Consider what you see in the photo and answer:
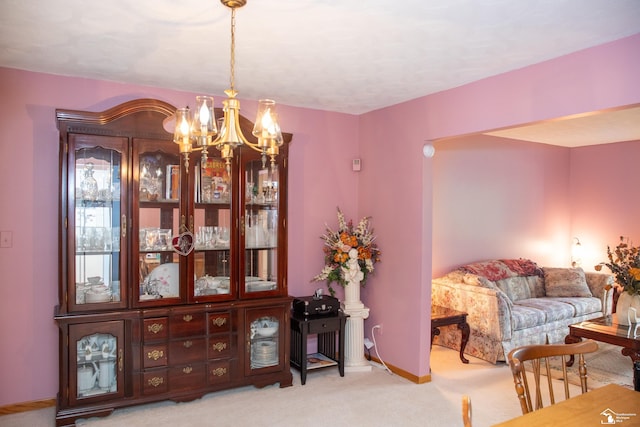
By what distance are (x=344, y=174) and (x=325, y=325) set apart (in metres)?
1.56

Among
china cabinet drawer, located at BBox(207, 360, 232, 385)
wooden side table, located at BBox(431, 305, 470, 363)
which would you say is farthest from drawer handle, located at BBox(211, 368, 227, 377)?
wooden side table, located at BBox(431, 305, 470, 363)

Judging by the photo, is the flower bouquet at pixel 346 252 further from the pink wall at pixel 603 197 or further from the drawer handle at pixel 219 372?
the pink wall at pixel 603 197

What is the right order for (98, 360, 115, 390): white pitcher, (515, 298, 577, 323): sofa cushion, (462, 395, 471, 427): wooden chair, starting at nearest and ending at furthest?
(462, 395, 471, 427): wooden chair → (98, 360, 115, 390): white pitcher → (515, 298, 577, 323): sofa cushion

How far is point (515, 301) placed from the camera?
554 centimetres

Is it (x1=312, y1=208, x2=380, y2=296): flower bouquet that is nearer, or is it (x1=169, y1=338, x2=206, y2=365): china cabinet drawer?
(x1=169, y1=338, x2=206, y2=365): china cabinet drawer

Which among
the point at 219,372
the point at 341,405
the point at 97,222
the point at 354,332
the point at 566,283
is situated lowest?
the point at 341,405

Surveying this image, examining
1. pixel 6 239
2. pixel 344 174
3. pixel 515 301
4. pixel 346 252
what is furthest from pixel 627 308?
pixel 6 239

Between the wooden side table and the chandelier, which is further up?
the chandelier

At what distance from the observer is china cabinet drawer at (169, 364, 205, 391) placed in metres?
3.55

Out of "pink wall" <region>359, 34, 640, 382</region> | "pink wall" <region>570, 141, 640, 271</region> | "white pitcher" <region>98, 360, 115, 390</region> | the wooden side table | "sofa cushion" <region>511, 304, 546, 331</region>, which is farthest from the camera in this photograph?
"pink wall" <region>570, 141, 640, 271</region>

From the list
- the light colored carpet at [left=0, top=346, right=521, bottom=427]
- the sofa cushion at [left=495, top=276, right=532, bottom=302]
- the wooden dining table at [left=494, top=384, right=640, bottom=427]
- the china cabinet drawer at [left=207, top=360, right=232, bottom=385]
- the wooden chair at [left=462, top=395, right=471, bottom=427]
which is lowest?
the light colored carpet at [left=0, top=346, right=521, bottom=427]

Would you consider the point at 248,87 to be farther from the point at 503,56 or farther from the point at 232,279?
the point at 503,56

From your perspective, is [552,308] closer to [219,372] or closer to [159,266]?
[219,372]

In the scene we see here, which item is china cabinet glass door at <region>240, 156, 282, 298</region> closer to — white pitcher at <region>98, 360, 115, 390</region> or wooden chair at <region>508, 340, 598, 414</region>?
white pitcher at <region>98, 360, 115, 390</region>
